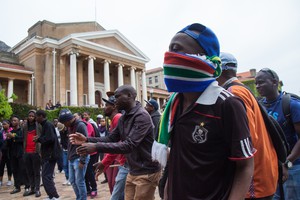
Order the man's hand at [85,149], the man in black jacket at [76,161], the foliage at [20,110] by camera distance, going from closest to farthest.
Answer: the man's hand at [85,149], the man in black jacket at [76,161], the foliage at [20,110]

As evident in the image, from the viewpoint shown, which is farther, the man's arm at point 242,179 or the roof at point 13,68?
the roof at point 13,68

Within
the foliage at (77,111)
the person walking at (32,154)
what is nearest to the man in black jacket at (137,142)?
the person walking at (32,154)

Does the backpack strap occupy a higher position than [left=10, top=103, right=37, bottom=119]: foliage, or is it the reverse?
[left=10, top=103, right=37, bottom=119]: foliage

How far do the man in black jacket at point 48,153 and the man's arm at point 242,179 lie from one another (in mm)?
5275

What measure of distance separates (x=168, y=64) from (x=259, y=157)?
3.26 ft

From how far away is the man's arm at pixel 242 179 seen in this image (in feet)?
4.34

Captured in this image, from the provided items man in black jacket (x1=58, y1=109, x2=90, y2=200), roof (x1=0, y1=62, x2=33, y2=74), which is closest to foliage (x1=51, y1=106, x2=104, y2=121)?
roof (x1=0, y1=62, x2=33, y2=74)

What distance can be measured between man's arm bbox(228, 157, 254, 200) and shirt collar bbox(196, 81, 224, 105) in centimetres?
36

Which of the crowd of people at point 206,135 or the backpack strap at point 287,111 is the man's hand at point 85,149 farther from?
the backpack strap at point 287,111

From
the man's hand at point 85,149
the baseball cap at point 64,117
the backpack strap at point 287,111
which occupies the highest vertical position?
the baseball cap at point 64,117

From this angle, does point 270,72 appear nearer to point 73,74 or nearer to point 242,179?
point 242,179

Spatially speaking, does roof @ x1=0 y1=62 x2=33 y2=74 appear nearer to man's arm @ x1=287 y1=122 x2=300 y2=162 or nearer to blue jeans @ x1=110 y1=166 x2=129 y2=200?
blue jeans @ x1=110 y1=166 x2=129 y2=200

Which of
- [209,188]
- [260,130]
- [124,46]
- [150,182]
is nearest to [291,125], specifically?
[260,130]

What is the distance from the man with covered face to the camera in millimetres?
1335
